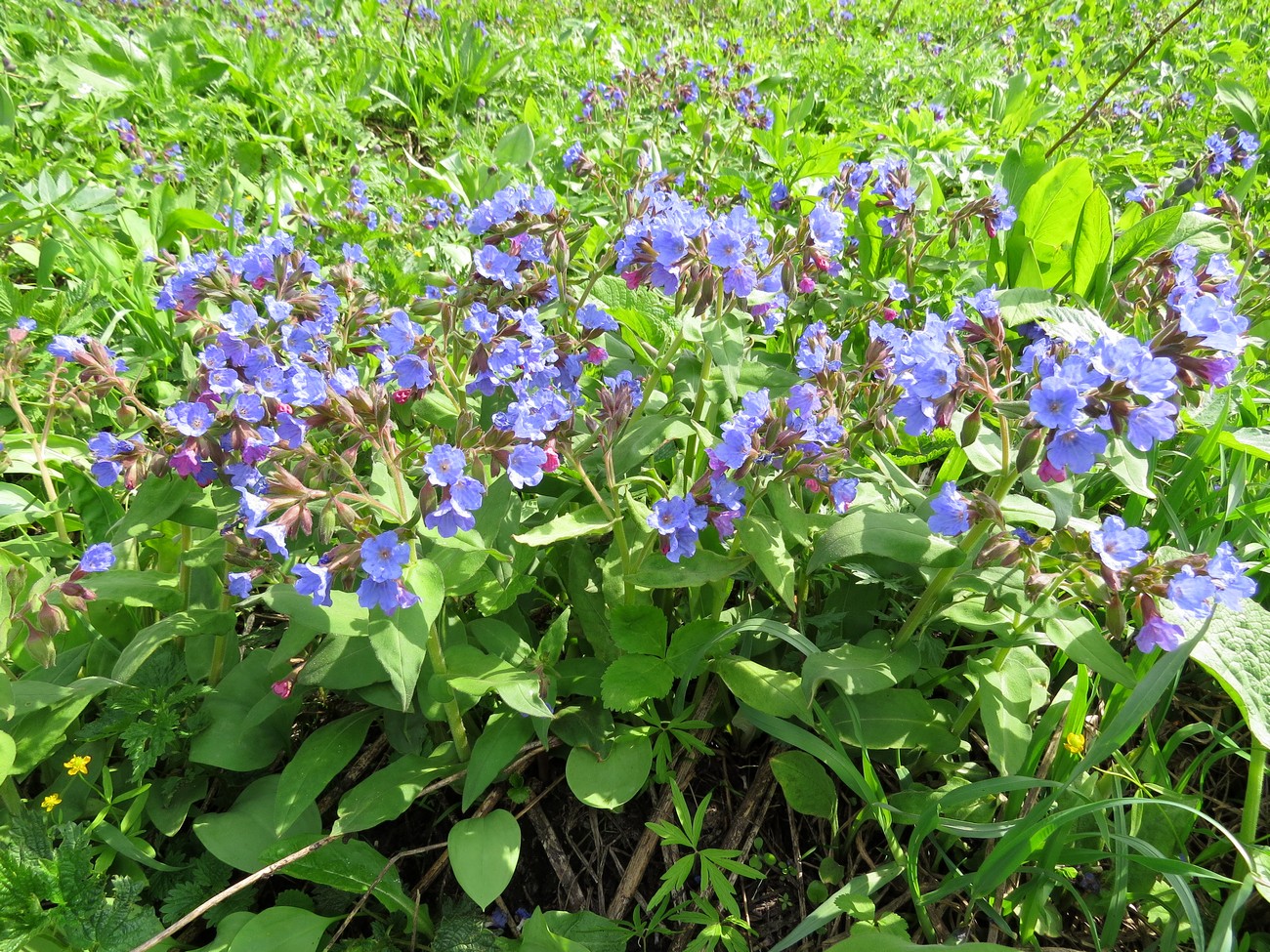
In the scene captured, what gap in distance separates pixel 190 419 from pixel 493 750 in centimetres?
96

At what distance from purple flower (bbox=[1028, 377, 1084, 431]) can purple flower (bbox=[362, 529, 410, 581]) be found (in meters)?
1.13

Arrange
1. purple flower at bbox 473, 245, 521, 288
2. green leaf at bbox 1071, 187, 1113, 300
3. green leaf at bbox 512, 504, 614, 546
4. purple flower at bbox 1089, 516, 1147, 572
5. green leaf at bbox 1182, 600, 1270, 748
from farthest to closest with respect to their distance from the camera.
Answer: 1. green leaf at bbox 1071, 187, 1113, 300
2. purple flower at bbox 473, 245, 521, 288
3. green leaf at bbox 512, 504, 614, 546
4. green leaf at bbox 1182, 600, 1270, 748
5. purple flower at bbox 1089, 516, 1147, 572

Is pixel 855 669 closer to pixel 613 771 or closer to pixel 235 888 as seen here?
pixel 613 771

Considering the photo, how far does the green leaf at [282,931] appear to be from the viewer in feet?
5.55

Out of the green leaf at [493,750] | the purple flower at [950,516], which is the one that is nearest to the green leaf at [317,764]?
the green leaf at [493,750]

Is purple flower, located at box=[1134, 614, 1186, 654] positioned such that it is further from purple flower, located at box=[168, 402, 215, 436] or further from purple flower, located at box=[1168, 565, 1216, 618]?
purple flower, located at box=[168, 402, 215, 436]

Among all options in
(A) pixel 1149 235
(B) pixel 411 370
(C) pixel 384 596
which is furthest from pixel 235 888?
(A) pixel 1149 235

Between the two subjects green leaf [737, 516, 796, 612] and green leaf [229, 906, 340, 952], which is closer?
green leaf [229, 906, 340, 952]

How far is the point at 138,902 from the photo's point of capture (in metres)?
1.89

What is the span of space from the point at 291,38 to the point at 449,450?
5916 mm

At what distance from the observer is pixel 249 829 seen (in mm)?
1878

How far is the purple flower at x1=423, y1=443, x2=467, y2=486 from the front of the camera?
1.53 m

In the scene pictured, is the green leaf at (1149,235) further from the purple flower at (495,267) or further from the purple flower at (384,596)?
the purple flower at (384,596)

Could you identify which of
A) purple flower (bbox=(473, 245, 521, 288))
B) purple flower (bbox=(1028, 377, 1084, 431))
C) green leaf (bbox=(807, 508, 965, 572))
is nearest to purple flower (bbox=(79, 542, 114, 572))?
purple flower (bbox=(473, 245, 521, 288))
